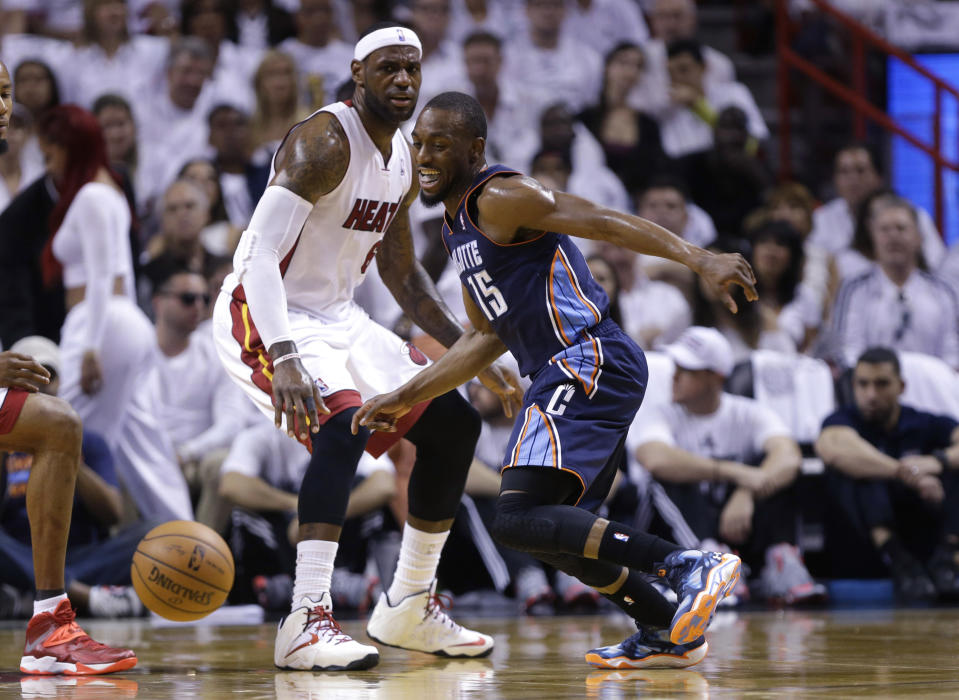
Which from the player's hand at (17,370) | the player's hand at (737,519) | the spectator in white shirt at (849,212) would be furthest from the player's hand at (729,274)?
the spectator in white shirt at (849,212)

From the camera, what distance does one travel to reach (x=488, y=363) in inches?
179

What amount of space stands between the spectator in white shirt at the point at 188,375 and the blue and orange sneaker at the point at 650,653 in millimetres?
4365

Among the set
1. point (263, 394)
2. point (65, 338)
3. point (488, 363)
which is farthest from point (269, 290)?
point (65, 338)

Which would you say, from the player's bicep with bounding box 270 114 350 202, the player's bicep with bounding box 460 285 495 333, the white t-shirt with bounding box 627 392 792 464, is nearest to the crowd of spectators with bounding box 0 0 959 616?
the white t-shirt with bounding box 627 392 792 464

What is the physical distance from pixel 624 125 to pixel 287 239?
6.73 metres

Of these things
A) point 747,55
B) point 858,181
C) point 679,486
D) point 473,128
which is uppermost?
point 747,55

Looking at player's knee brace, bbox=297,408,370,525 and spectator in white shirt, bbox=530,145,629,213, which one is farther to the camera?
spectator in white shirt, bbox=530,145,629,213

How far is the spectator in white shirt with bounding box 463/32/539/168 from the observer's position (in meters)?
10.6

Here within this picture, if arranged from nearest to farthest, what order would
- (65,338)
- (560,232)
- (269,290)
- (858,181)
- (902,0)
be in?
(560,232) → (269,290) → (65,338) → (858,181) → (902,0)

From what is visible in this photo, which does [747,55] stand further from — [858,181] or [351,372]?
[351,372]

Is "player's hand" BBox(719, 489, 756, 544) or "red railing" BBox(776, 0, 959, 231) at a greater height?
"red railing" BBox(776, 0, 959, 231)

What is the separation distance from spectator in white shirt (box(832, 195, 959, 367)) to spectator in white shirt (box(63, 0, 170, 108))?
5.43 meters

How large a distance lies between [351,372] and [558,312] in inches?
36.5

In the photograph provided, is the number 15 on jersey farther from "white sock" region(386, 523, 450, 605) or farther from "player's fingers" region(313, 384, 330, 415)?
"white sock" region(386, 523, 450, 605)
